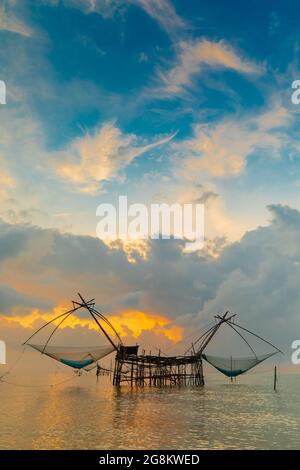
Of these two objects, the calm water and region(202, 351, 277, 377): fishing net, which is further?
region(202, 351, 277, 377): fishing net

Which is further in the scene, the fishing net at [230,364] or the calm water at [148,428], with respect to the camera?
the fishing net at [230,364]

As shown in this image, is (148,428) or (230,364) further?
(230,364)

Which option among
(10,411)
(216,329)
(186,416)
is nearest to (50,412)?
(10,411)

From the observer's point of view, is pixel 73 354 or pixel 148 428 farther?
pixel 73 354

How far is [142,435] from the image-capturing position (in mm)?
16891

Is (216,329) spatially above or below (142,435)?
above

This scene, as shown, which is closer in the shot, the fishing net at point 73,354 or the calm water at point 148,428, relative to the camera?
the calm water at point 148,428

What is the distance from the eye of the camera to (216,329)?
41.3 m
